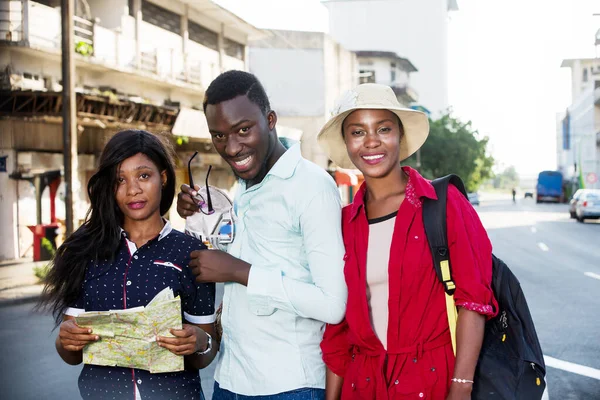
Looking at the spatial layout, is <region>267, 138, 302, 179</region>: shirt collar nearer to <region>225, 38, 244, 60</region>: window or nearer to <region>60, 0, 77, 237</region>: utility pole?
<region>60, 0, 77, 237</region>: utility pole

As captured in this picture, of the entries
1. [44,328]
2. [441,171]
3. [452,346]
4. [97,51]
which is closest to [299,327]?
[452,346]

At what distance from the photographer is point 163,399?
2547 mm

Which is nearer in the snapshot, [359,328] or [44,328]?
[359,328]

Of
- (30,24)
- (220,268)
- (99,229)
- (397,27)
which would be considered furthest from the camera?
(397,27)

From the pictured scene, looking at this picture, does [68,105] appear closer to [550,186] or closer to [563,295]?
[563,295]

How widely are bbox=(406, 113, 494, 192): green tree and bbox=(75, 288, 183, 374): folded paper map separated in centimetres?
5581

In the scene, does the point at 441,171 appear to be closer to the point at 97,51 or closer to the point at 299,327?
the point at 97,51

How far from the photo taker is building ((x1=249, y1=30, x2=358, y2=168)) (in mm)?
40562

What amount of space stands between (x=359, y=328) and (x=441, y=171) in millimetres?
58445

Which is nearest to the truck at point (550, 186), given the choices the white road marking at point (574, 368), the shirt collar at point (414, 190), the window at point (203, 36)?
the window at point (203, 36)

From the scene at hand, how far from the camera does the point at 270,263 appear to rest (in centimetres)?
260

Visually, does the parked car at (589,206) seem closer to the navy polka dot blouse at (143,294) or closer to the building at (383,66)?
the building at (383,66)

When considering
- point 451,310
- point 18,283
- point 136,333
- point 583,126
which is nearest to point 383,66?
point 583,126

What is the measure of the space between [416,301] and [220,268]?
2.30 feet
